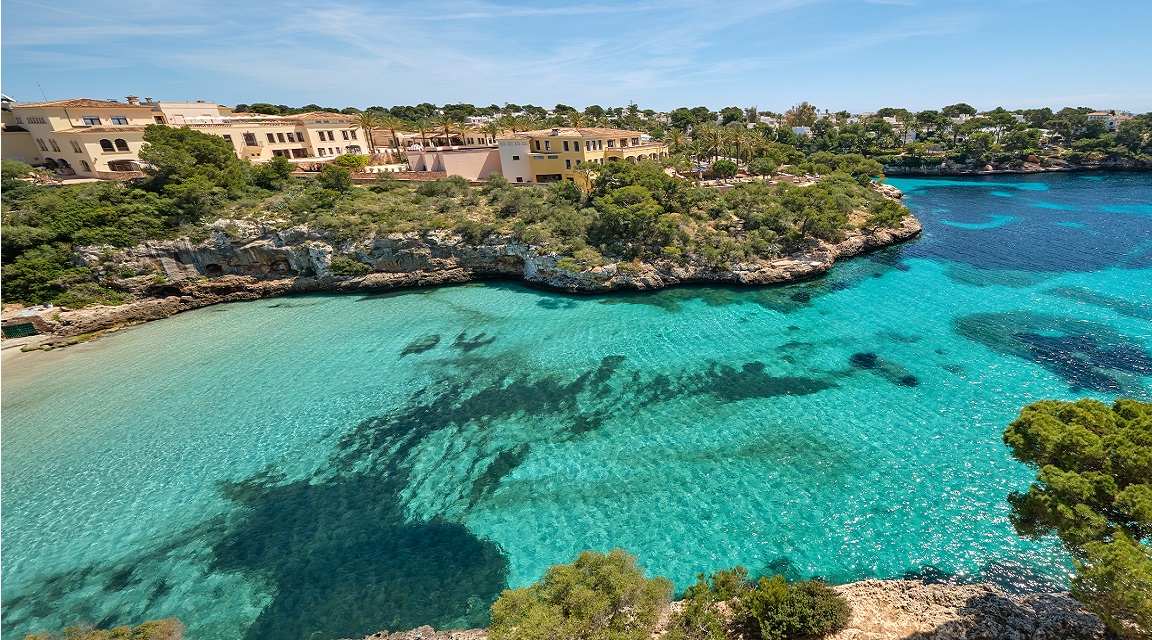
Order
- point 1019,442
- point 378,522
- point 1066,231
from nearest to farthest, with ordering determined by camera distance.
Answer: point 1019,442
point 378,522
point 1066,231

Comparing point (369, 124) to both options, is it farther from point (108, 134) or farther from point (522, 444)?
point (522, 444)

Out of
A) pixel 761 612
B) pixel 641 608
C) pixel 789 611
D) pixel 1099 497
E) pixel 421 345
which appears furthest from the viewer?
pixel 421 345

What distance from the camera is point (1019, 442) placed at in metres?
12.1

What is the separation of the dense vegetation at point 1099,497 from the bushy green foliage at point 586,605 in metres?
9.84

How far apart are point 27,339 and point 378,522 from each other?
126 feet

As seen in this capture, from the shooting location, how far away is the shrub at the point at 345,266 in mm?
42500

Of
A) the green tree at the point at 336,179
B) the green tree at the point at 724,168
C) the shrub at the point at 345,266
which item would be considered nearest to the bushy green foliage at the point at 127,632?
the shrub at the point at 345,266

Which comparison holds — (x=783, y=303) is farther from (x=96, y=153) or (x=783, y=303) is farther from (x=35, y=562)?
(x=96, y=153)

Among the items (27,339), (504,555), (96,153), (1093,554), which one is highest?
(96,153)

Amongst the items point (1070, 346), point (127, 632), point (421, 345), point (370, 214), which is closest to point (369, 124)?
point (370, 214)

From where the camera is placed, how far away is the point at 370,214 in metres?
44.4

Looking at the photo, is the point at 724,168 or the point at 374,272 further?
the point at 724,168

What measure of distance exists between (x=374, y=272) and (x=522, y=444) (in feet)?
94.5

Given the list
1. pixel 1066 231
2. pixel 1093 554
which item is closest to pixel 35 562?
pixel 1093 554
